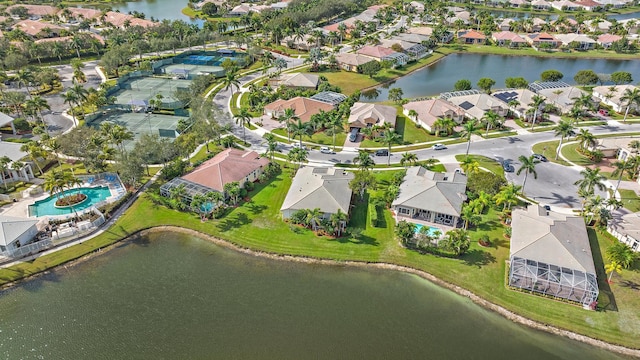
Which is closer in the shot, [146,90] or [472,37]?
[146,90]

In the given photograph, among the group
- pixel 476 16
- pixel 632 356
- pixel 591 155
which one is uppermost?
pixel 476 16

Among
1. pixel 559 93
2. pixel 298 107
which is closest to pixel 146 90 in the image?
pixel 298 107

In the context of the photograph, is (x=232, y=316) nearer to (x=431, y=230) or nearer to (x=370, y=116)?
(x=431, y=230)

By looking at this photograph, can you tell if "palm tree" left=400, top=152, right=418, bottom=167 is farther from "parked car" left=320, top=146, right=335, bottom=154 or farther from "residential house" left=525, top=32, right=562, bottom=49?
"residential house" left=525, top=32, right=562, bottom=49

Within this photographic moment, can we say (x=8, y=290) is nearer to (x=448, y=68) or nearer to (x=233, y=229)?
(x=233, y=229)

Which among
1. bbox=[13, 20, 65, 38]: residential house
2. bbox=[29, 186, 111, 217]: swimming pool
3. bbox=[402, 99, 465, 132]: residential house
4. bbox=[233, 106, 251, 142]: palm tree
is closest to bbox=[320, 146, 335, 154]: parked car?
bbox=[233, 106, 251, 142]: palm tree

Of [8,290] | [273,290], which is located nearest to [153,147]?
[8,290]
